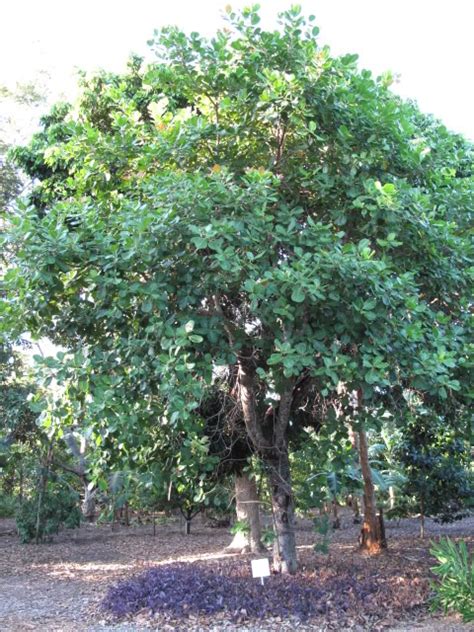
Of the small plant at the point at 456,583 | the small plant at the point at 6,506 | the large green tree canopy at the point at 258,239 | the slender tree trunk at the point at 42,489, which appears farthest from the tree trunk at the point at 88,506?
the small plant at the point at 456,583

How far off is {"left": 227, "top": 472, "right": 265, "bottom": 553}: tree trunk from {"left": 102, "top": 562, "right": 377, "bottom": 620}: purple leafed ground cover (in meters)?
3.64

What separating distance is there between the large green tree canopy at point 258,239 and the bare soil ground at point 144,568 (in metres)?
2.23

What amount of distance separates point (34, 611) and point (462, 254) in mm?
6333

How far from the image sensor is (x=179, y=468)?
7.36 m

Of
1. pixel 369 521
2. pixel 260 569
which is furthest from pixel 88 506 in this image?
pixel 260 569

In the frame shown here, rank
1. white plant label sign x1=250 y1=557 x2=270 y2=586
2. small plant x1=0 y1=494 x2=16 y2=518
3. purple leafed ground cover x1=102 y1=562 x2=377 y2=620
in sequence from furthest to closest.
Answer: small plant x1=0 y1=494 x2=16 y2=518
white plant label sign x1=250 y1=557 x2=270 y2=586
purple leafed ground cover x1=102 y1=562 x2=377 y2=620

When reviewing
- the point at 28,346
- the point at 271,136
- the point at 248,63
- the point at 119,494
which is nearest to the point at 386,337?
the point at 271,136

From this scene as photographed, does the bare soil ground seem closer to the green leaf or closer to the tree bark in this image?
the tree bark

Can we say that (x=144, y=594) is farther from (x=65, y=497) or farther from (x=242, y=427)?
(x=65, y=497)

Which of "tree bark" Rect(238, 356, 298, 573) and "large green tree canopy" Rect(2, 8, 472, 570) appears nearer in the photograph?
"large green tree canopy" Rect(2, 8, 472, 570)

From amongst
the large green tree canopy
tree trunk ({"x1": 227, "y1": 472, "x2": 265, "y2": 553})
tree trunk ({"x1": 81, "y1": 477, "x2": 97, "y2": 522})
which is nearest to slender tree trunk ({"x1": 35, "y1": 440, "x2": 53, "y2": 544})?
tree trunk ({"x1": 81, "y1": 477, "x2": 97, "y2": 522})

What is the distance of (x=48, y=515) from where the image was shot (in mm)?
14945

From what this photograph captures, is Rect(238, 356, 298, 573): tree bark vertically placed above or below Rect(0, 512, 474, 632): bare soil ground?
above

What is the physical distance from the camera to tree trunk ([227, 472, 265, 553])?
452 inches
